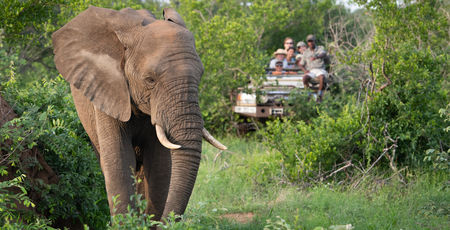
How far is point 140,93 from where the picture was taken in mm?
4684

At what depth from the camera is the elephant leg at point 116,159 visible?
4730mm

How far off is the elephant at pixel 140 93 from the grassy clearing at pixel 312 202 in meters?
0.59

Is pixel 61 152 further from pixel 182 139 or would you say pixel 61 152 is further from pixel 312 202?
pixel 312 202

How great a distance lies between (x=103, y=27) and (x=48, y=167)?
4.57 feet

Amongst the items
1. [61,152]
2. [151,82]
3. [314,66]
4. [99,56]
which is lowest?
[314,66]

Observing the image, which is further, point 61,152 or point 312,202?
point 312,202

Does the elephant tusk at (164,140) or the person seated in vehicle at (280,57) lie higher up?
the elephant tusk at (164,140)

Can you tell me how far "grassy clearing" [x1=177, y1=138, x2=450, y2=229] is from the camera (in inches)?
233

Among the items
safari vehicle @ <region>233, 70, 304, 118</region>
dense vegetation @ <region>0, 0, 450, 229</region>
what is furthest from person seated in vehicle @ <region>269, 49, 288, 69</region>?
dense vegetation @ <region>0, 0, 450, 229</region>

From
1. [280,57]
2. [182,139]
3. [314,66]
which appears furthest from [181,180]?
[280,57]

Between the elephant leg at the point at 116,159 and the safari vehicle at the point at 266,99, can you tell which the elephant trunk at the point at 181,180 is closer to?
the elephant leg at the point at 116,159

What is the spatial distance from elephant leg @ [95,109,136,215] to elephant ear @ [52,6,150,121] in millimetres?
166

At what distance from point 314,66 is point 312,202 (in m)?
5.81

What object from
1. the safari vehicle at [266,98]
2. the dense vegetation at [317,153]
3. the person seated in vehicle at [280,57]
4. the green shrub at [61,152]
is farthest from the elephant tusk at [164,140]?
the person seated in vehicle at [280,57]
